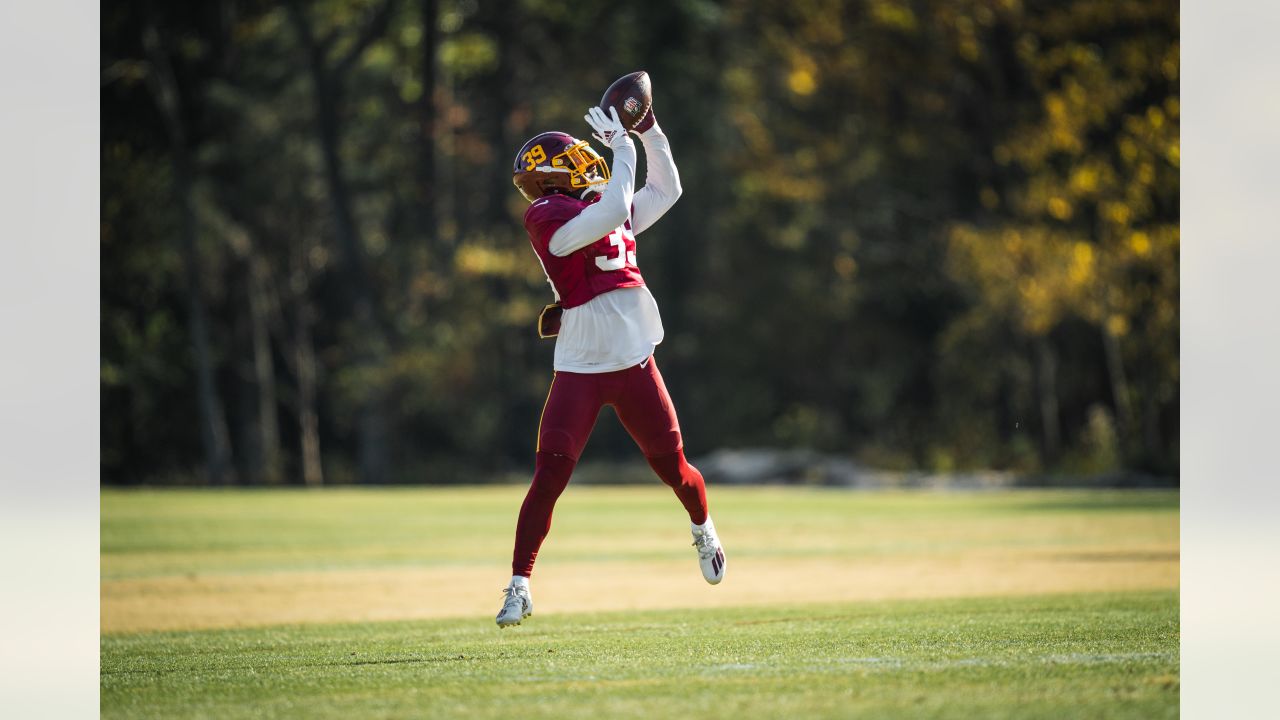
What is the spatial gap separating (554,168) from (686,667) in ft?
7.04

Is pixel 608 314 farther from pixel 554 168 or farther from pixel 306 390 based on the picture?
pixel 306 390

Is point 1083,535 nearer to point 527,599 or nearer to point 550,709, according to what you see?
point 527,599

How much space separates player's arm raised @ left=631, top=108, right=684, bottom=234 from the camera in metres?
6.67

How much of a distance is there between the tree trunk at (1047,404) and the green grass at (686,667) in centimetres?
1627

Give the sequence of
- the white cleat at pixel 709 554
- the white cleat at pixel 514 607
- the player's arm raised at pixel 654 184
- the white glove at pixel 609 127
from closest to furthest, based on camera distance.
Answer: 1. the white cleat at pixel 514 607
2. the white glove at pixel 609 127
3. the white cleat at pixel 709 554
4. the player's arm raised at pixel 654 184

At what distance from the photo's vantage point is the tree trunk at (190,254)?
27.1m

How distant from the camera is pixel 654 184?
22.1 ft

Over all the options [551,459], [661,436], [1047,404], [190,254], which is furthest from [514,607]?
[190,254]

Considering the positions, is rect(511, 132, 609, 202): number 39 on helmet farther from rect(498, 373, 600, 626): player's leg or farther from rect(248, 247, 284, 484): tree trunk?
rect(248, 247, 284, 484): tree trunk

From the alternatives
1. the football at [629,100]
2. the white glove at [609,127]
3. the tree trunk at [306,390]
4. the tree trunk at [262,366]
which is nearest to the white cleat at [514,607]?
the white glove at [609,127]

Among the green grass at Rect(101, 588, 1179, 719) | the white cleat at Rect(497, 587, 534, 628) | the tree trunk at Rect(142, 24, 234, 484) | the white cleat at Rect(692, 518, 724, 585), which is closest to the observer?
the green grass at Rect(101, 588, 1179, 719)

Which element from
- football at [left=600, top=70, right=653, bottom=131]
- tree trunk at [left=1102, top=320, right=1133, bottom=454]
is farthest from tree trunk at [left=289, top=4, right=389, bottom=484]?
football at [left=600, top=70, right=653, bottom=131]

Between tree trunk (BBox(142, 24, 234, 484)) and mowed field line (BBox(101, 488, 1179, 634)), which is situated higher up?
tree trunk (BBox(142, 24, 234, 484))

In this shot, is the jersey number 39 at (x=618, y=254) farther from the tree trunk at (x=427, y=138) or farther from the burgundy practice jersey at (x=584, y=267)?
the tree trunk at (x=427, y=138)
